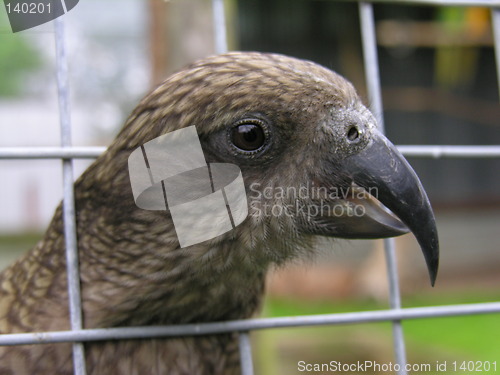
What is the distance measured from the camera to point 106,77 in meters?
5.06

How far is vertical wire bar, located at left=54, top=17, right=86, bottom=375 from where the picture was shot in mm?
1312

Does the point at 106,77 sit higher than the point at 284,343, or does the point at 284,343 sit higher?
the point at 106,77

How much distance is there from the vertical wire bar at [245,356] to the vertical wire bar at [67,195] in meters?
0.44

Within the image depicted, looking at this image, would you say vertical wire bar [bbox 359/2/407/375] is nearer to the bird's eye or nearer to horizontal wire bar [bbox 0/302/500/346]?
horizontal wire bar [bbox 0/302/500/346]

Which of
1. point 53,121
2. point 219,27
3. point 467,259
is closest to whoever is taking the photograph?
point 219,27

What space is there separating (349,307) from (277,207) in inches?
218

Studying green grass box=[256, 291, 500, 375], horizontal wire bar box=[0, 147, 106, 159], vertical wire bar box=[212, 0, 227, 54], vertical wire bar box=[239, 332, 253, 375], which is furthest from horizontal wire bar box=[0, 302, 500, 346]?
green grass box=[256, 291, 500, 375]

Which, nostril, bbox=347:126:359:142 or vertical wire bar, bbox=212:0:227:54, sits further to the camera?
vertical wire bar, bbox=212:0:227:54

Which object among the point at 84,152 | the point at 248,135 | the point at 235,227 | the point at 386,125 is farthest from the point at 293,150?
the point at 386,125

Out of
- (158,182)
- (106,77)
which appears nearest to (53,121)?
(106,77)

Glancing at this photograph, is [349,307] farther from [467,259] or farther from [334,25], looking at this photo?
[334,25]

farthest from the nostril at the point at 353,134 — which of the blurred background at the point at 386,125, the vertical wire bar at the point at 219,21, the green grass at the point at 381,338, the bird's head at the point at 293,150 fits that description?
the green grass at the point at 381,338

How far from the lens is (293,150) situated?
1314 millimetres

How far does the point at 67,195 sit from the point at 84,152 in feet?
0.39
